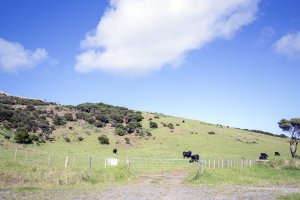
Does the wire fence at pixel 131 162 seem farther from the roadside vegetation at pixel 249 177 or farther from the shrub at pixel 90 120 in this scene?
the shrub at pixel 90 120

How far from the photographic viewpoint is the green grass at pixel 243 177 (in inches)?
1189

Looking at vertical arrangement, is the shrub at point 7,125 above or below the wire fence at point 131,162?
above

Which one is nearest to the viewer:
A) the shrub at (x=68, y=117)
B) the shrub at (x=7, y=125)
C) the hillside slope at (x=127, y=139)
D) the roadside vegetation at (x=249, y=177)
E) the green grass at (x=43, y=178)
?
the green grass at (x=43, y=178)

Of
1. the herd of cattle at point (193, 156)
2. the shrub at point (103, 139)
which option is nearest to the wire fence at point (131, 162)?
the herd of cattle at point (193, 156)

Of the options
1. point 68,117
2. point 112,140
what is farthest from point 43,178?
point 68,117

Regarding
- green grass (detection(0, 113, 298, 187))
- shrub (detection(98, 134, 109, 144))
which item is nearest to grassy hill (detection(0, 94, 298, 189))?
green grass (detection(0, 113, 298, 187))

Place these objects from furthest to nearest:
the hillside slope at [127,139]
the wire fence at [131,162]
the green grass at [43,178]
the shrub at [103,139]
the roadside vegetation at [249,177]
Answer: the shrub at [103,139] < the hillside slope at [127,139] < the wire fence at [131,162] < the roadside vegetation at [249,177] < the green grass at [43,178]

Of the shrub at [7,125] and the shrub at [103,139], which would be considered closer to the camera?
the shrub at [7,125]

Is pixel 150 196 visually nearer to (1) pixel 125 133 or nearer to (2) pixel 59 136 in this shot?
(2) pixel 59 136

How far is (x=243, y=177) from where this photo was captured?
105ft

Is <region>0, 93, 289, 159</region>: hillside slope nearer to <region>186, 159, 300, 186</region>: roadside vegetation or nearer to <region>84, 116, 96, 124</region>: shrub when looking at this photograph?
<region>84, 116, 96, 124</region>: shrub

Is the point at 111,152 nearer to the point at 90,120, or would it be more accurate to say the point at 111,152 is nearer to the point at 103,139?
the point at 103,139

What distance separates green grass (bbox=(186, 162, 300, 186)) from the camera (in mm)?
30198

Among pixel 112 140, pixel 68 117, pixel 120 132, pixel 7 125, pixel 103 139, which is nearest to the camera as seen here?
pixel 7 125
